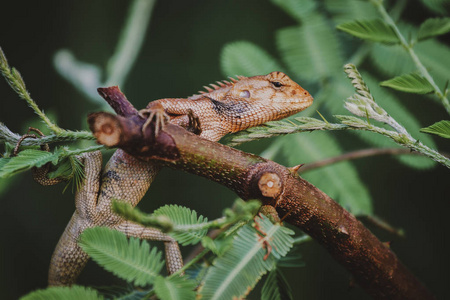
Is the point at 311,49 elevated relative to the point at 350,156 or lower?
elevated

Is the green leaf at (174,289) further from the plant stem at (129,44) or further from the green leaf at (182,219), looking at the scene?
the plant stem at (129,44)

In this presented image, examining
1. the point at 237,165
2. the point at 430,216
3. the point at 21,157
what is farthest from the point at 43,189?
the point at 430,216

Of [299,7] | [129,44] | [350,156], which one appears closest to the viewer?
[350,156]

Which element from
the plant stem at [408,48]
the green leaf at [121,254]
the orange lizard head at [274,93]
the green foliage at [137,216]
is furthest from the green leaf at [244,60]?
the green foliage at [137,216]

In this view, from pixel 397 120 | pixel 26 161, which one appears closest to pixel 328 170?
pixel 397 120

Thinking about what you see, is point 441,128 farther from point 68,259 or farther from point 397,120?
point 68,259

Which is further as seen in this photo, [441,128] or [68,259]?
[68,259]

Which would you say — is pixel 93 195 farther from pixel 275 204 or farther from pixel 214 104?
pixel 275 204
